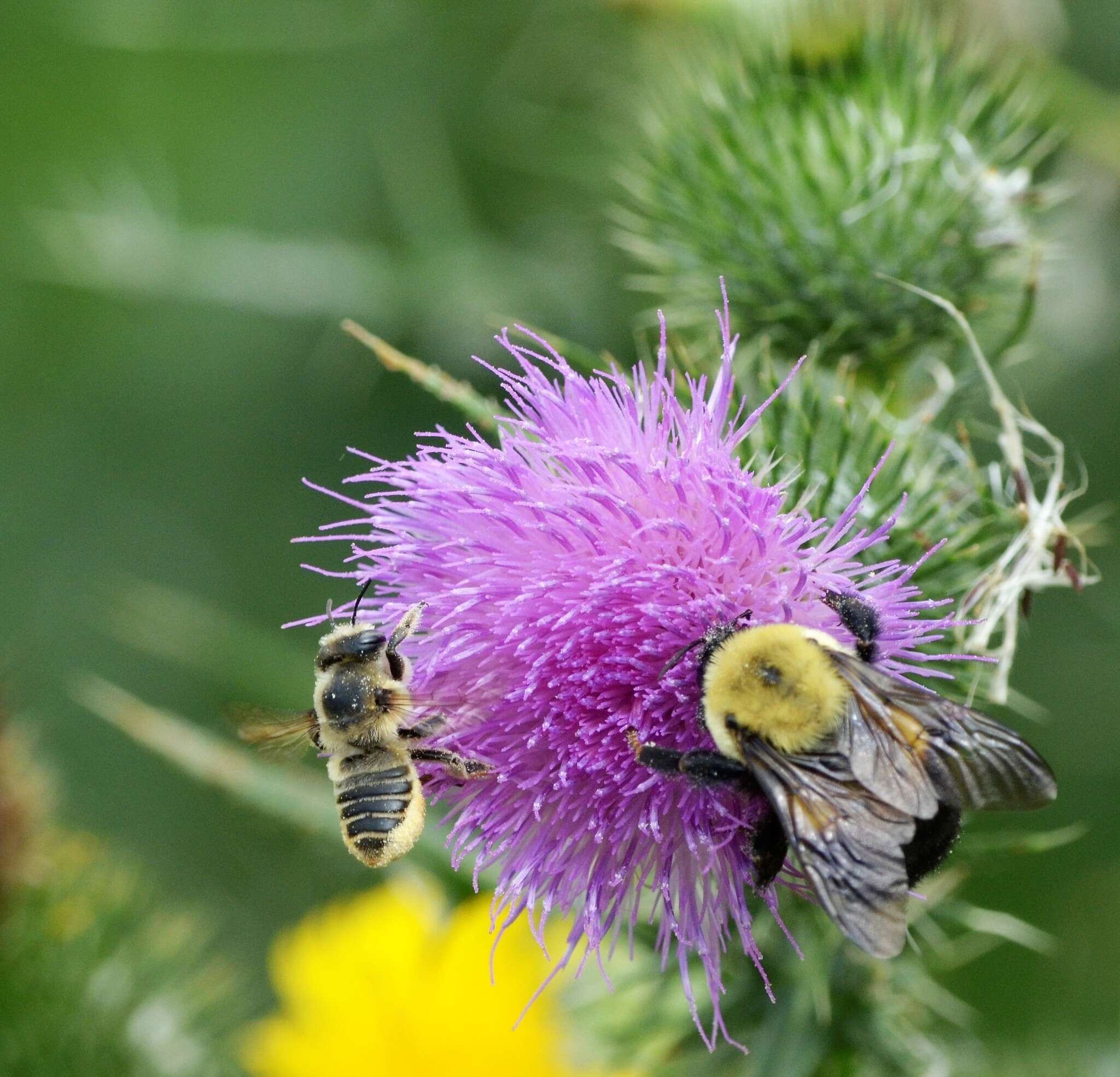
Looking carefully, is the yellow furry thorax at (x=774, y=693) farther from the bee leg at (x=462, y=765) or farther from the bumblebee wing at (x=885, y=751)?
the bee leg at (x=462, y=765)

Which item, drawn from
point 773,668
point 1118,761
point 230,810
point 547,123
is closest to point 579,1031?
point 773,668

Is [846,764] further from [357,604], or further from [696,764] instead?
[357,604]

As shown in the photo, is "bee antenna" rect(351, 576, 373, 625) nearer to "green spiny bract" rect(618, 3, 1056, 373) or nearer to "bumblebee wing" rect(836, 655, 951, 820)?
"bumblebee wing" rect(836, 655, 951, 820)

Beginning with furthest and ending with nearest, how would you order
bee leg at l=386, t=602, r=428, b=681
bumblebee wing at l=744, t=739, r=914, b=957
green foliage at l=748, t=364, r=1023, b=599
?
green foliage at l=748, t=364, r=1023, b=599 < bee leg at l=386, t=602, r=428, b=681 < bumblebee wing at l=744, t=739, r=914, b=957

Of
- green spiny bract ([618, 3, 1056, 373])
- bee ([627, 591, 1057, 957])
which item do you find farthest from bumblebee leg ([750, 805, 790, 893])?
green spiny bract ([618, 3, 1056, 373])

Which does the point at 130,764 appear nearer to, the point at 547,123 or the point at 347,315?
the point at 347,315
